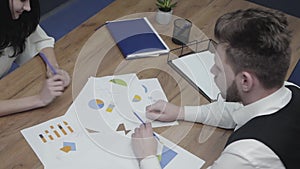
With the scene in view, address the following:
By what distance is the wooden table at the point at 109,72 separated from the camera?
4.15 ft

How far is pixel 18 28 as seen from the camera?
1619mm

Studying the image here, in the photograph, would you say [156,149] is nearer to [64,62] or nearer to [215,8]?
[64,62]

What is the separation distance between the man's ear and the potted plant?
655 millimetres

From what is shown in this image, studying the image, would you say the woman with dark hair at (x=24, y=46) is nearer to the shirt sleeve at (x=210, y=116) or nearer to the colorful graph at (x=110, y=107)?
the colorful graph at (x=110, y=107)

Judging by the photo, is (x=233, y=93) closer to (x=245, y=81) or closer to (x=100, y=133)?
(x=245, y=81)

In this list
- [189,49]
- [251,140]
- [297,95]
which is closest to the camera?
[251,140]

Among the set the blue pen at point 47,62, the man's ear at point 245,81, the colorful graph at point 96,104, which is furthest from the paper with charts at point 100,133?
the man's ear at point 245,81

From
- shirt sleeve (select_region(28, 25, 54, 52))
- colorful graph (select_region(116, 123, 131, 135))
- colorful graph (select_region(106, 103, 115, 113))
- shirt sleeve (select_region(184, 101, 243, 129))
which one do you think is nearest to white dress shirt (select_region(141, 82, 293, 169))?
shirt sleeve (select_region(184, 101, 243, 129))

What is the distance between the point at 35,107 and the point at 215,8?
98 centimetres

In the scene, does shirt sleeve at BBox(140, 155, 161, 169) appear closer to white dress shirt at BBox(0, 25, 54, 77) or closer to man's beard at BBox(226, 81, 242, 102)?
man's beard at BBox(226, 81, 242, 102)

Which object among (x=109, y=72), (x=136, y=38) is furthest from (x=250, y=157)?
(x=136, y=38)

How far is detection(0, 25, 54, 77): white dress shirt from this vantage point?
5.41 ft

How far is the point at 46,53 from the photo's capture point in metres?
1.54

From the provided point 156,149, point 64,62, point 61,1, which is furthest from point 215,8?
point 61,1
